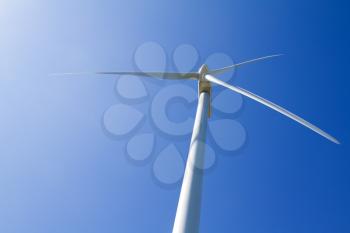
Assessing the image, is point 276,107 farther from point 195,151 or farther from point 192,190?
point 192,190

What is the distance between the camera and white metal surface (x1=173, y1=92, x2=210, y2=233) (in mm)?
10578

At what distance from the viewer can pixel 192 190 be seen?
11781mm

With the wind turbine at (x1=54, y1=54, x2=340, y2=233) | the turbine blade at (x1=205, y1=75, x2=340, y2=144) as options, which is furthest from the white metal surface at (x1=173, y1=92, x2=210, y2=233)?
the turbine blade at (x1=205, y1=75, x2=340, y2=144)

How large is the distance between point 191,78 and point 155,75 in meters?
2.31

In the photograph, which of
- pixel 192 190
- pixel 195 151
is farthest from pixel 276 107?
pixel 192 190

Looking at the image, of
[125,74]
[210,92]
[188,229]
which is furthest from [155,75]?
[188,229]

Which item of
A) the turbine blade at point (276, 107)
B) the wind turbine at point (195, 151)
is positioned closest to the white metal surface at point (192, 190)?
the wind turbine at point (195, 151)

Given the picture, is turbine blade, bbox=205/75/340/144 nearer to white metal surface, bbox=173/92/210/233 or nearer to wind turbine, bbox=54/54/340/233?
wind turbine, bbox=54/54/340/233

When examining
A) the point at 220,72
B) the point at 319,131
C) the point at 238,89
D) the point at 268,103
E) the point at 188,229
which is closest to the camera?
the point at 188,229

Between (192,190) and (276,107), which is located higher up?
(276,107)

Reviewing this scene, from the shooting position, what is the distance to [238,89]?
1781 centimetres

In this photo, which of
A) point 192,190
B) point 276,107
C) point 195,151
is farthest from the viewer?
point 276,107

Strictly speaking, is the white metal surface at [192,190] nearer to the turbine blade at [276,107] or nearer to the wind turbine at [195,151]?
the wind turbine at [195,151]

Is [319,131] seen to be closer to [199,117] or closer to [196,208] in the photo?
[199,117]
